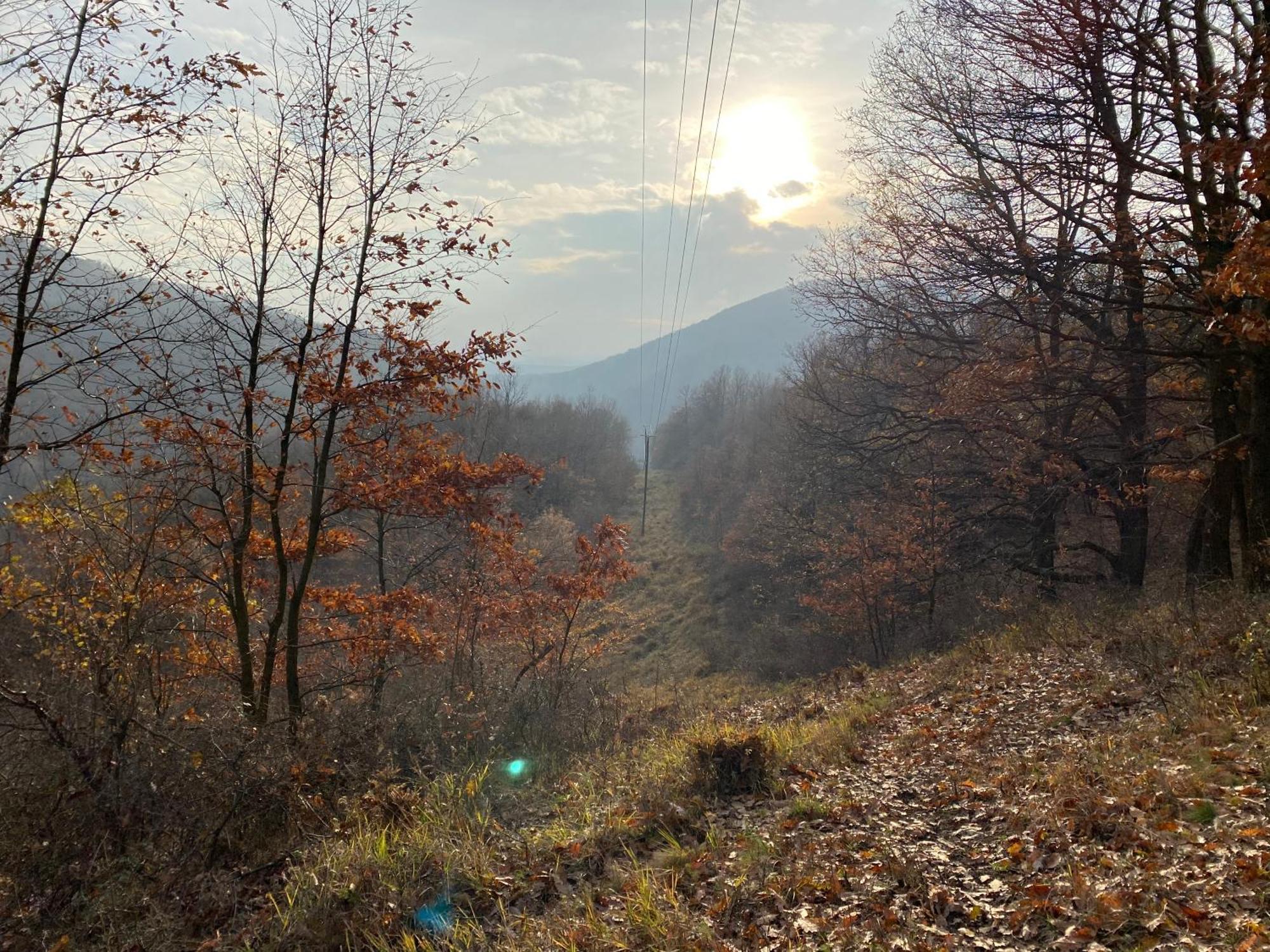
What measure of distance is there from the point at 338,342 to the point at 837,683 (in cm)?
960

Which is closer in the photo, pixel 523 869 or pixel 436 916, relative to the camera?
pixel 436 916

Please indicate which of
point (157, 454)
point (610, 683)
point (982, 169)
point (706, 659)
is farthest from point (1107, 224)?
point (706, 659)

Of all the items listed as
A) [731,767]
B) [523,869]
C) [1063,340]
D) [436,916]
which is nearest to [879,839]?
[731,767]

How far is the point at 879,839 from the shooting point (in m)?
4.86

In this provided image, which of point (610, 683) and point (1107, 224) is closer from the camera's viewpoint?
point (1107, 224)

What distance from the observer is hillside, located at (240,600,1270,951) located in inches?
151

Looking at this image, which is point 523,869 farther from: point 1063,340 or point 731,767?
point 1063,340

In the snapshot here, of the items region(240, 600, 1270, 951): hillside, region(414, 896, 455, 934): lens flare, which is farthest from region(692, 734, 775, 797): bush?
region(414, 896, 455, 934): lens flare

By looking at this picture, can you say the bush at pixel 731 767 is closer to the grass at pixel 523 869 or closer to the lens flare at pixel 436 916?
the grass at pixel 523 869

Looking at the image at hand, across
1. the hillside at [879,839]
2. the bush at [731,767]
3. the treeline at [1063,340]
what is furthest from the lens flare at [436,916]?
the treeline at [1063,340]

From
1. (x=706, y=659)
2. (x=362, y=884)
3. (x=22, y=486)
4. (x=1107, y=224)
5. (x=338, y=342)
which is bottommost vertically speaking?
(x=706, y=659)

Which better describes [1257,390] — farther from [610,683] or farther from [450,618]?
[610,683]

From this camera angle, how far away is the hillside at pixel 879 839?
3828 mm

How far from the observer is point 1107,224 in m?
9.80
